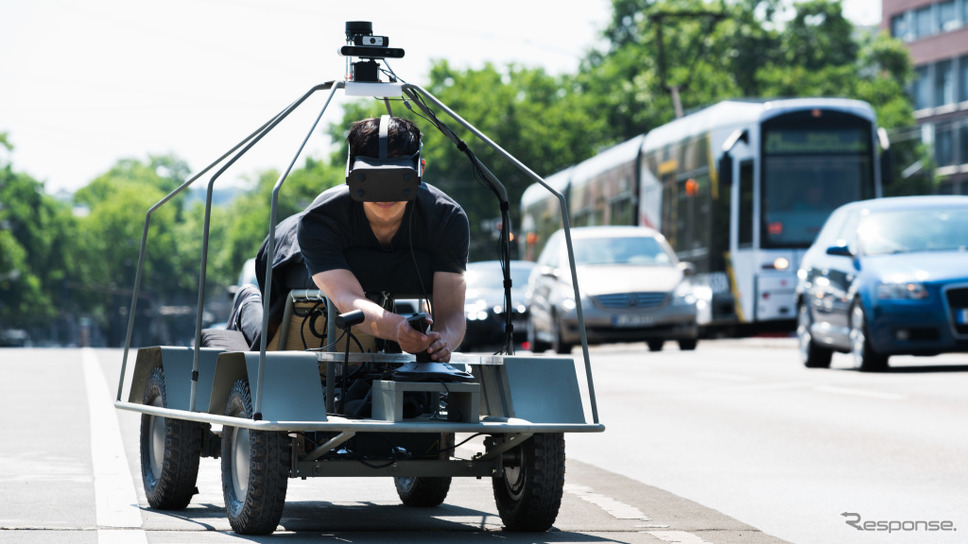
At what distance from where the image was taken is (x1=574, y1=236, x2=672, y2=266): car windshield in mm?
24328

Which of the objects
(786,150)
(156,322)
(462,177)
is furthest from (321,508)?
(156,322)

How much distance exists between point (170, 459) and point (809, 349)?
13209 mm

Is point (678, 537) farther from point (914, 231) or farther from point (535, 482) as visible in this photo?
point (914, 231)

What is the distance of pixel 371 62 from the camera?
22.2ft

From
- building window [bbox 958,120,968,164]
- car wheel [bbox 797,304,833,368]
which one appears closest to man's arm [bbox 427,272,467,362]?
car wheel [bbox 797,304,833,368]

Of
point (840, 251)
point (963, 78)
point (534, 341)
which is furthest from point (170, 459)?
point (963, 78)

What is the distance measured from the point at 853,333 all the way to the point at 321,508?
446 inches

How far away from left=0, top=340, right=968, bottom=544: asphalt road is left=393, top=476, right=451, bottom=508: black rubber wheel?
67 millimetres

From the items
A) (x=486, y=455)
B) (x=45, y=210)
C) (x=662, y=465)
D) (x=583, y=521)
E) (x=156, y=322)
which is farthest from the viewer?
(x=156, y=322)

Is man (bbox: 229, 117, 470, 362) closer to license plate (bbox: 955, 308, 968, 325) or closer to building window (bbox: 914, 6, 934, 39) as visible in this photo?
license plate (bbox: 955, 308, 968, 325)

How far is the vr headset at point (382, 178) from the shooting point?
637 cm

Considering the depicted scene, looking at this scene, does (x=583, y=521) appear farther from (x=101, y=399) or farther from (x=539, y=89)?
(x=539, y=89)

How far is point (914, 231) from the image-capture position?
59.3ft

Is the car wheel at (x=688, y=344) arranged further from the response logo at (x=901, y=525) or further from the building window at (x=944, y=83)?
the building window at (x=944, y=83)
